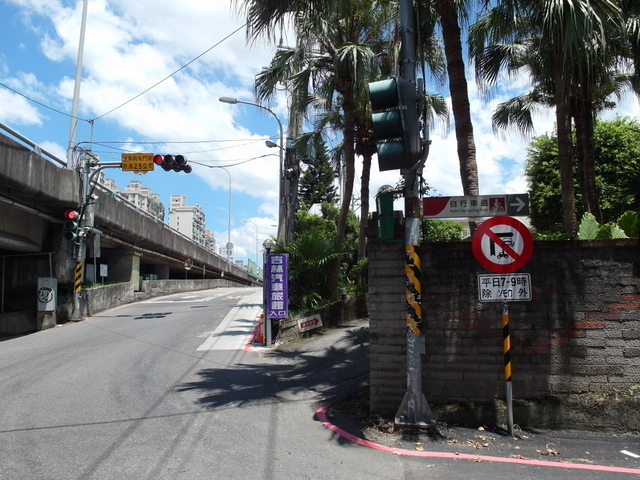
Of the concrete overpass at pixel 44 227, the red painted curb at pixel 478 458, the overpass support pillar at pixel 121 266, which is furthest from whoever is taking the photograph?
the overpass support pillar at pixel 121 266

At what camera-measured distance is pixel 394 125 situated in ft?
18.9

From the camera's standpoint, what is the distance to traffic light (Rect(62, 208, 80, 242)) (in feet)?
54.5

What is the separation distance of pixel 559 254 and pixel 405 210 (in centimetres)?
210

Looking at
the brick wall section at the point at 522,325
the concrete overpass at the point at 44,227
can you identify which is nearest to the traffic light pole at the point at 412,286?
the brick wall section at the point at 522,325

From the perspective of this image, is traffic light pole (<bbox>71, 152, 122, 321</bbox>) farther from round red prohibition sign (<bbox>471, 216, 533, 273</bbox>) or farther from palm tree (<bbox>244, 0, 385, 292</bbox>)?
round red prohibition sign (<bbox>471, 216, 533, 273</bbox>)

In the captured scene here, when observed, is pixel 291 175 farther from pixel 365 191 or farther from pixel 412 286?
pixel 412 286

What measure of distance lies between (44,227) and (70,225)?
122cm

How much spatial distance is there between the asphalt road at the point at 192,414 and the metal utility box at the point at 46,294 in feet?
10.3

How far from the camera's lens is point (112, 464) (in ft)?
16.3

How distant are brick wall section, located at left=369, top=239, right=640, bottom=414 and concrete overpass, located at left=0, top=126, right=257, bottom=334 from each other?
10.8 meters

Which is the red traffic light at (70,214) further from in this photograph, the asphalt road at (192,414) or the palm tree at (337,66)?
the palm tree at (337,66)

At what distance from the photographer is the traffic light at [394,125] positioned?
576 centimetres

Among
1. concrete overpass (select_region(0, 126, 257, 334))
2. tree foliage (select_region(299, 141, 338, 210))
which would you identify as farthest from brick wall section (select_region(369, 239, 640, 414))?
tree foliage (select_region(299, 141, 338, 210))

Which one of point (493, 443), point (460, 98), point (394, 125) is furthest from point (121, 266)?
point (493, 443)
